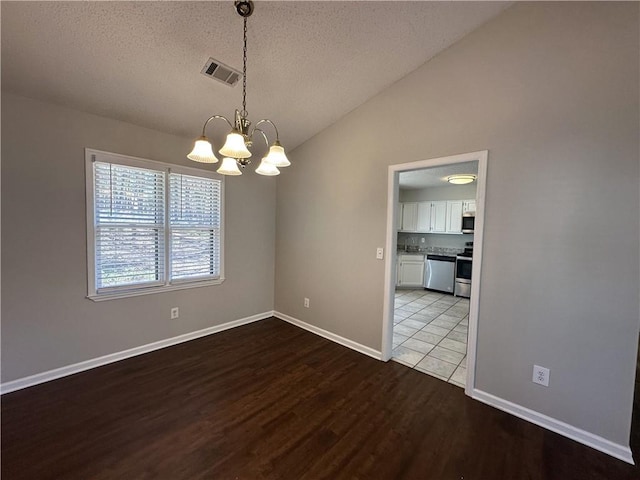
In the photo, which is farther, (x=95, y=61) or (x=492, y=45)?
(x=492, y=45)

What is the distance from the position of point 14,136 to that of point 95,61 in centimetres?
97

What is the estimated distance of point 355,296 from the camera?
316 centimetres

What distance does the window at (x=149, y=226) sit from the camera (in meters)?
2.60

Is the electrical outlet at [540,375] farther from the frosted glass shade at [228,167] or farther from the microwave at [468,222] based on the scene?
the microwave at [468,222]

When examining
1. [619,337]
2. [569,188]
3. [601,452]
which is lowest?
[601,452]

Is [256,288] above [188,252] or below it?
below

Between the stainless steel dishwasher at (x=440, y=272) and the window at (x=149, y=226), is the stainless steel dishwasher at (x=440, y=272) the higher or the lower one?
the lower one

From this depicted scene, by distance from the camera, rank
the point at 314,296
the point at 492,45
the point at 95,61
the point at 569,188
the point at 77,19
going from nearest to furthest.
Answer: the point at 77,19 < the point at 569,188 < the point at 95,61 < the point at 492,45 < the point at 314,296

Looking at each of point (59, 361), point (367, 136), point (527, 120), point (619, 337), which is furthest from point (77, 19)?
point (619, 337)

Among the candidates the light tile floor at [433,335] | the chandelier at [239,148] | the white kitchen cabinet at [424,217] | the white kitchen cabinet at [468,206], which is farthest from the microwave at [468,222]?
the chandelier at [239,148]

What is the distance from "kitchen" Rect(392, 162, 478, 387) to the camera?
3229 millimetres

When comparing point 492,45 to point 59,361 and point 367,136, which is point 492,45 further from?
point 59,361

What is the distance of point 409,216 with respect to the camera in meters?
6.61

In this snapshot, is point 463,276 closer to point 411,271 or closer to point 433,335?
point 411,271
